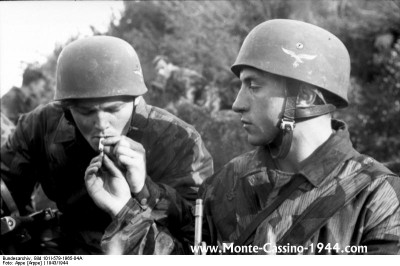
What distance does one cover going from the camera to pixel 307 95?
3.26m

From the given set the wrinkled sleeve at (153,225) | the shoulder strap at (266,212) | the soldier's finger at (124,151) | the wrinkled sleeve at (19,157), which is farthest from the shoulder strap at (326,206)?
the wrinkled sleeve at (19,157)

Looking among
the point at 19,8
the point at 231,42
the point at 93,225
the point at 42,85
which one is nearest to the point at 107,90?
the point at 93,225

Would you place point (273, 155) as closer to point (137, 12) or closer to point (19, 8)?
point (19, 8)

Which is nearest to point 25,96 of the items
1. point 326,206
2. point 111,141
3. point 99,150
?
point 99,150

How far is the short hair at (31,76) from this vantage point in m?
6.91

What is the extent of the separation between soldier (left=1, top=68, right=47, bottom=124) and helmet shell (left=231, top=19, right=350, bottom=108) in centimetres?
386

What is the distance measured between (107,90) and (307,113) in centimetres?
115

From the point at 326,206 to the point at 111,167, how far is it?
1.04 metres

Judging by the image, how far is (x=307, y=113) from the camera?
10.5ft

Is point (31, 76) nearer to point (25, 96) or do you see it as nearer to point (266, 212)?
point (25, 96)

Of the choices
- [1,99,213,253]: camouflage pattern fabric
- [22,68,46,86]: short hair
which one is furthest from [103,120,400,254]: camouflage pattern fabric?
[22,68,46,86]: short hair

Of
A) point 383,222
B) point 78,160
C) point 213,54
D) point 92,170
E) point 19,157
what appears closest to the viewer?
point 383,222

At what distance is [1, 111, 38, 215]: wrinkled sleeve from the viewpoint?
14.5ft

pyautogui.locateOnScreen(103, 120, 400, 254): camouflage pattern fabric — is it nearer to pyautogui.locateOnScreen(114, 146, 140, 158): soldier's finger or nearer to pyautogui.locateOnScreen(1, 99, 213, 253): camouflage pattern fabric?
pyautogui.locateOnScreen(114, 146, 140, 158): soldier's finger
